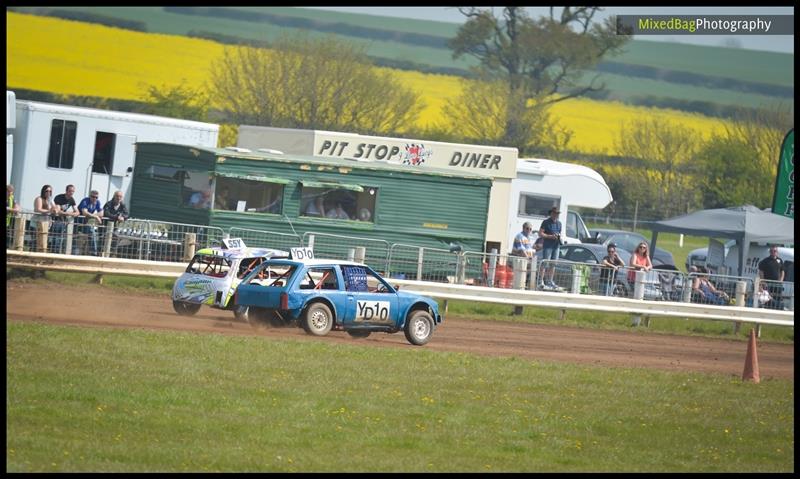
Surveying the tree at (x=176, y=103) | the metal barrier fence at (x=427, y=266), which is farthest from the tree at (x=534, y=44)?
the metal barrier fence at (x=427, y=266)

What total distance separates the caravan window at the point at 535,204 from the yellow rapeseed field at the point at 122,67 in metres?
20.3

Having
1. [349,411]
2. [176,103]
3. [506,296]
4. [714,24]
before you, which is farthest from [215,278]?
[176,103]

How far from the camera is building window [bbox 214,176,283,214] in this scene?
94.5 ft

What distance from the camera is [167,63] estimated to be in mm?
63562

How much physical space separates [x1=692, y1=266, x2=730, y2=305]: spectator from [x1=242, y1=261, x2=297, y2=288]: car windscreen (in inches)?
431

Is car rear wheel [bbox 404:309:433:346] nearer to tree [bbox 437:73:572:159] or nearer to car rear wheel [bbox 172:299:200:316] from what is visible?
car rear wheel [bbox 172:299:200:316]

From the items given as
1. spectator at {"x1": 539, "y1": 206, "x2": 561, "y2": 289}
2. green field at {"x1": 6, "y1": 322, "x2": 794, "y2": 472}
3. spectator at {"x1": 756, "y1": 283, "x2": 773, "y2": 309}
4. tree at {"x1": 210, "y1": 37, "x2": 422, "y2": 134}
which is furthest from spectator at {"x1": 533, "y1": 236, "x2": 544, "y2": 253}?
tree at {"x1": 210, "y1": 37, "x2": 422, "y2": 134}

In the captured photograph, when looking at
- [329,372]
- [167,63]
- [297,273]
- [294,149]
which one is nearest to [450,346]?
[297,273]

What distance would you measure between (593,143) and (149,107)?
2345cm

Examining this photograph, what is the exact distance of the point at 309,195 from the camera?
29.7 metres

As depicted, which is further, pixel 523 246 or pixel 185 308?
pixel 523 246

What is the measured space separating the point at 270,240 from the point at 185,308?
670 cm

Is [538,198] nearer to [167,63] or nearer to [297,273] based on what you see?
[297,273]

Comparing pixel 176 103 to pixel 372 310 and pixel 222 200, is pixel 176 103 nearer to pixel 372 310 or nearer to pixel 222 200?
pixel 222 200
